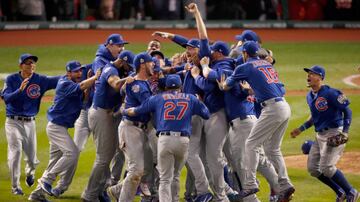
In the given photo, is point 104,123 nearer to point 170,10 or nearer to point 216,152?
point 216,152

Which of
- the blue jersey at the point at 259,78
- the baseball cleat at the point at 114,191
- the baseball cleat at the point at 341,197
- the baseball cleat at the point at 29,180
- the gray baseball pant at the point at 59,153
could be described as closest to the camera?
the blue jersey at the point at 259,78

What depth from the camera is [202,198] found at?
11.4 m

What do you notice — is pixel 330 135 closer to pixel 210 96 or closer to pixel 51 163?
pixel 210 96

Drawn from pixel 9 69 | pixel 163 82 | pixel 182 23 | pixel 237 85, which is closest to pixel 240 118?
pixel 237 85

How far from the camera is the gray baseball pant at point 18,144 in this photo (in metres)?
12.5

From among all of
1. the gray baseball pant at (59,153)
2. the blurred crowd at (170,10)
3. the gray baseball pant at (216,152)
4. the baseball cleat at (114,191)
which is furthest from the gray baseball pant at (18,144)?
the blurred crowd at (170,10)

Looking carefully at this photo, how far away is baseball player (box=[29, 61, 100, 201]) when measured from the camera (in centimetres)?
1197

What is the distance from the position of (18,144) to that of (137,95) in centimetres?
239

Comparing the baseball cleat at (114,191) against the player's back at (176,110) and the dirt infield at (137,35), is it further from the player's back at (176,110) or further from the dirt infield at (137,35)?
the dirt infield at (137,35)

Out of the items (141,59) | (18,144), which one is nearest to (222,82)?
(141,59)

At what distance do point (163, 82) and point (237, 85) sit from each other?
39.0 inches

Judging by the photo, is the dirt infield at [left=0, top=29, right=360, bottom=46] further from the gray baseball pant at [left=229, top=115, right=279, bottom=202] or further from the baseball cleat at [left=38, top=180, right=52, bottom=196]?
the gray baseball pant at [left=229, top=115, right=279, bottom=202]

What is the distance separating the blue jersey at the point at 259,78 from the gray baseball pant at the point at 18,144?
3.10 meters

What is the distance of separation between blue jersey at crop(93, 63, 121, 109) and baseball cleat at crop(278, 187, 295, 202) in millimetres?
2280
